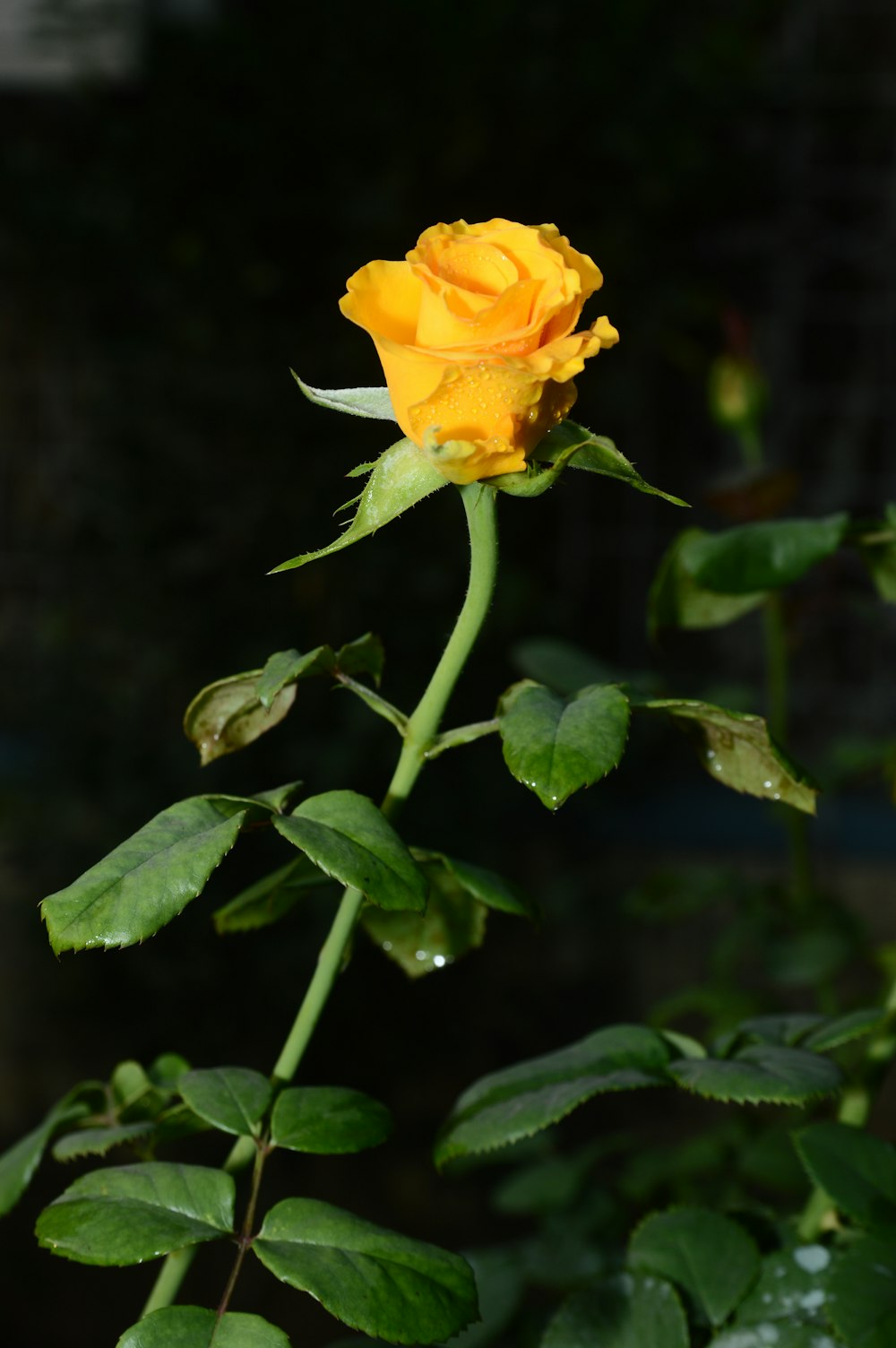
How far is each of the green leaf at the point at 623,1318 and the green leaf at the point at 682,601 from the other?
23 cm

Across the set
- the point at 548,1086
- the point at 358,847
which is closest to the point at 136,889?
the point at 358,847

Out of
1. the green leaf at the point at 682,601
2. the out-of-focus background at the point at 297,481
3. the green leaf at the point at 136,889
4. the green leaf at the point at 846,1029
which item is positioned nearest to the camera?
the green leaf at the point at 136,889

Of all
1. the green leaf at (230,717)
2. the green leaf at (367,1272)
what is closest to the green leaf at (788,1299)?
the green leaf at (367,1272)

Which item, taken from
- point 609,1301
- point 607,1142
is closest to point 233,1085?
point 609,1301

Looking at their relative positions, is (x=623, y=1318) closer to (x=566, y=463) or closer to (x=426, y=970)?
(x=426, y=970)

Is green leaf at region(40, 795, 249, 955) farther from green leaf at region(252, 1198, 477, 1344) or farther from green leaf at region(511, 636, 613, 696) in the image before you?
green leaf at region(511, 636, 613, 696)

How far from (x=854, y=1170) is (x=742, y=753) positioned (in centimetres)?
13

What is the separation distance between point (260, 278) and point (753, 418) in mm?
973

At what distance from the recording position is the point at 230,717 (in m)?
0.36

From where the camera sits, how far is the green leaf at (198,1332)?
0.27 metres

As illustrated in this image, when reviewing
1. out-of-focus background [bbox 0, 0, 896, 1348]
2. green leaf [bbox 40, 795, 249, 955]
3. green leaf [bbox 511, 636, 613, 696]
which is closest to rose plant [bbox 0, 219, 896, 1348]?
green leaf [bbox 40, 795, 249, 955]

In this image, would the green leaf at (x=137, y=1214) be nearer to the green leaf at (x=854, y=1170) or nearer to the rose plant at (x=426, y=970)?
the rose plant at (x=426, y=970)

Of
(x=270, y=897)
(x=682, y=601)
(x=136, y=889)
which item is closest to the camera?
(x=136, y=889)

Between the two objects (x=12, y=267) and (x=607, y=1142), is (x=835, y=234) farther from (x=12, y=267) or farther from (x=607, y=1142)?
(x=607, y=1142)
